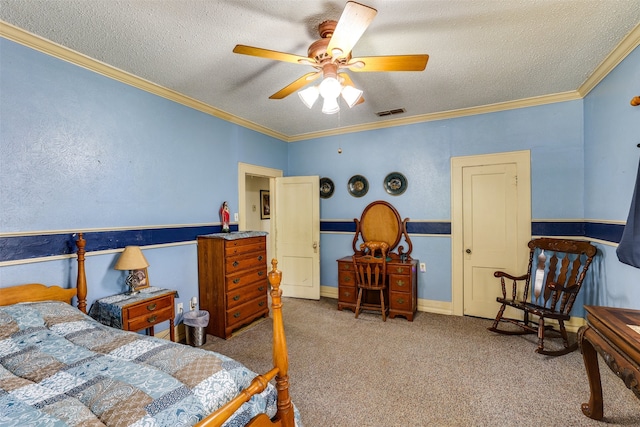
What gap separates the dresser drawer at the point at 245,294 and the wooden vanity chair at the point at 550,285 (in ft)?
8.58

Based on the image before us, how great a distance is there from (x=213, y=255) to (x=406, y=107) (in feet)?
9.28

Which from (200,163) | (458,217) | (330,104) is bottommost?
(458,217)

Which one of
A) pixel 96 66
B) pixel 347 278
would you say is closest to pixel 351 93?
pixel 96 66

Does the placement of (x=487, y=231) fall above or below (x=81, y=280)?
above

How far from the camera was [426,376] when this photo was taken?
231 cm

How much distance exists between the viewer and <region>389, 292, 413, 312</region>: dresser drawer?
3473 mm

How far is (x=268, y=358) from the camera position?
2.63m

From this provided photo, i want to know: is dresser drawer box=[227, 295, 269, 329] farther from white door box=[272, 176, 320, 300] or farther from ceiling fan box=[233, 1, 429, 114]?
ceiling fan box=[233, 1, 429, 114]

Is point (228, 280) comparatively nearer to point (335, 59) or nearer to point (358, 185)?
point (358, 185)

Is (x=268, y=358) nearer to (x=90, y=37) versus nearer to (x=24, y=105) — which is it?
(x=24, y=105)

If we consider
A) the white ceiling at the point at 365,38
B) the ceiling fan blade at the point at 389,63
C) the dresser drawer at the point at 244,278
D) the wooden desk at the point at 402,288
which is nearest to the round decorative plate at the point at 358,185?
the wooden desk at the point at 402,288

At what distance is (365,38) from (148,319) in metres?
2.77

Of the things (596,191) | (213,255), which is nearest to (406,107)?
(596,191)

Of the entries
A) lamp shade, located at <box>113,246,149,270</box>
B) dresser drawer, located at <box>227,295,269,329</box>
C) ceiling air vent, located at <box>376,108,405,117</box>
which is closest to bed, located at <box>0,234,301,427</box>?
lamp shade, located at <box>113,246,149,270</box>
